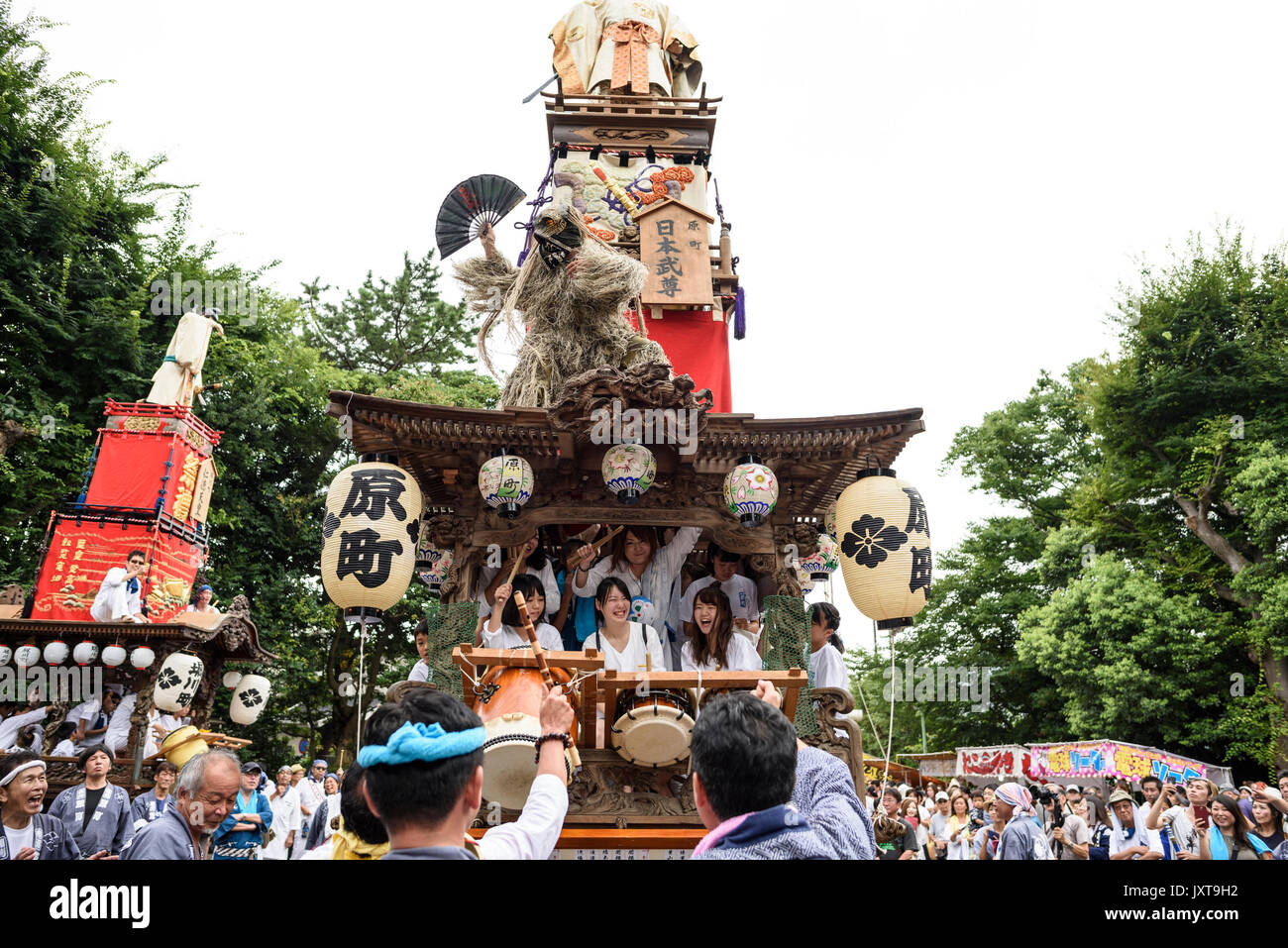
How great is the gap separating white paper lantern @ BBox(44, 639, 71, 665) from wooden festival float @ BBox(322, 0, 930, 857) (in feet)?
20.2

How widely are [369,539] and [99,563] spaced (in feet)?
29.8

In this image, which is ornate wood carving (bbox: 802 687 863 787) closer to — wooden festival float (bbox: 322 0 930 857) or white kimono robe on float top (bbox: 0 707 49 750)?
wooden festival float (bbox: 322 0 930 857)

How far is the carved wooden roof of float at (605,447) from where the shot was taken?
21.0 ft

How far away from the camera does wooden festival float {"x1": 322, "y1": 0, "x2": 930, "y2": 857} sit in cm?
536

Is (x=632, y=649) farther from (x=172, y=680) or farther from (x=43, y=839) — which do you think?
(x=172, y=680)

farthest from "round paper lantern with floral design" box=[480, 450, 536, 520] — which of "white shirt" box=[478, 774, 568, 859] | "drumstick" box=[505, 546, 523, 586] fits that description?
"white shirt" box=[478, 774, 568, 859]

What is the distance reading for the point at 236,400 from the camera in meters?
19.2

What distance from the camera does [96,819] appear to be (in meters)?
5.69

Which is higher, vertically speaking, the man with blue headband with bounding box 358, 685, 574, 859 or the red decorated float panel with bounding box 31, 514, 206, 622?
the red decorated float panel with bounding box 31, 514, 206, 622

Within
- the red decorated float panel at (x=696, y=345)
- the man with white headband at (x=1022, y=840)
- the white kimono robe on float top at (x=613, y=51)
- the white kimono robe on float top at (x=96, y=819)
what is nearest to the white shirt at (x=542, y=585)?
the white kimono robe on float top at (x=96, y=819)

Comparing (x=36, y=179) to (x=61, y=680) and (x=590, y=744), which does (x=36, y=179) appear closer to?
(x=61, y=680)

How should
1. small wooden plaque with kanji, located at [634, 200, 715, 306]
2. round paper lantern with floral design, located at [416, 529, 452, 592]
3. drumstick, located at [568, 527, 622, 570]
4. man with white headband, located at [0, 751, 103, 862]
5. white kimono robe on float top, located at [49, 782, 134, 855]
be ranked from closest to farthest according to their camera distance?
man with white headband, located at [0, 751, 103, 862]
white kimono robe on float top, located at [49, 782, 134, 855]
drumstick, located at [568, 527, 622, 570]
round paper lantern with floral design, located at [416, 529, 452, 592]
small wooden plaque with kanji, located at [634, 200, 715, 306]

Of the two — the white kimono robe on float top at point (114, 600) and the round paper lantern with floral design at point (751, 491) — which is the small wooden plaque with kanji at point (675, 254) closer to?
the round paper lantern with floral design at point (751, 491)
